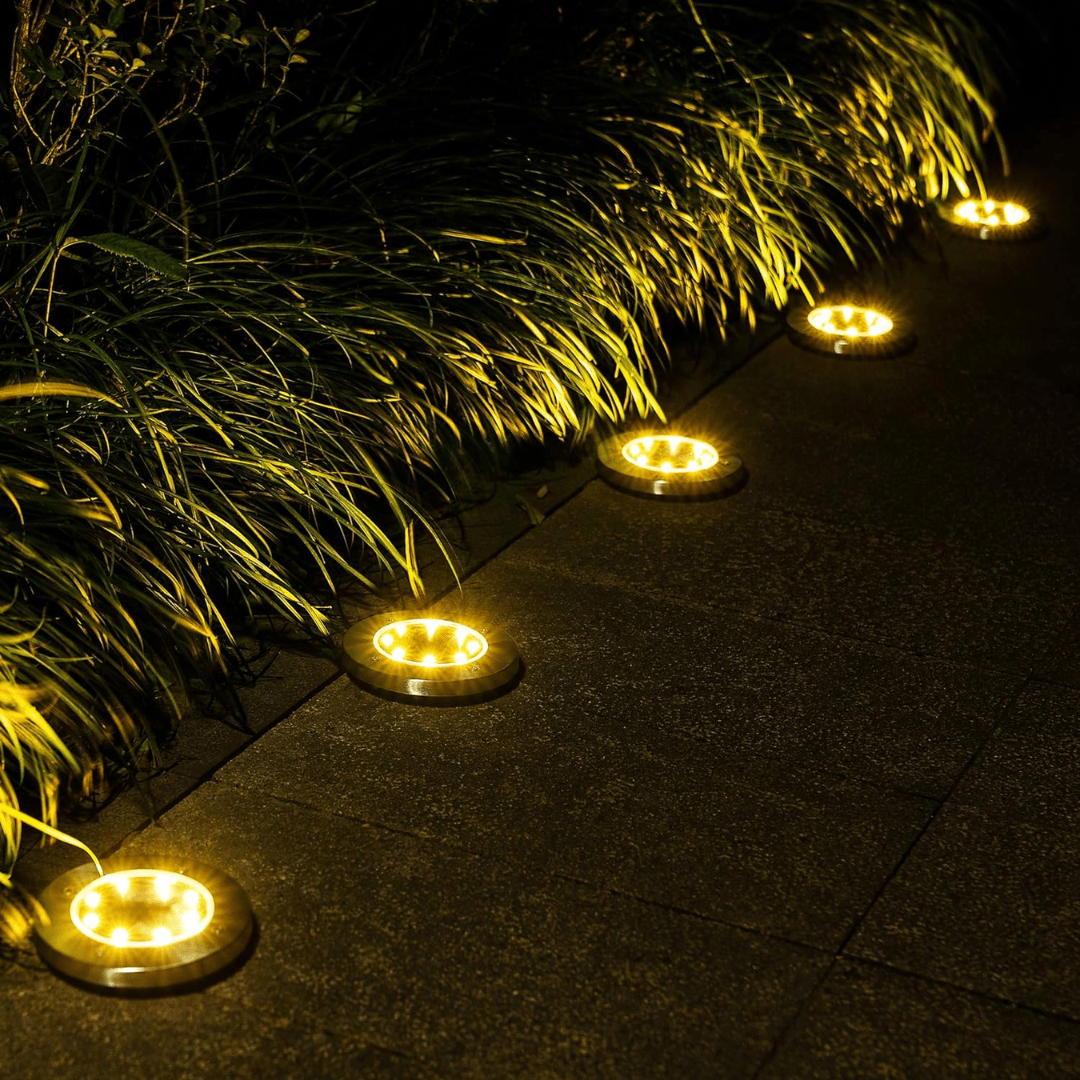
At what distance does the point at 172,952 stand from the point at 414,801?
2.06 ft

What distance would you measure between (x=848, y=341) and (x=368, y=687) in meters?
2.70

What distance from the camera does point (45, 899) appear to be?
8.77 ft

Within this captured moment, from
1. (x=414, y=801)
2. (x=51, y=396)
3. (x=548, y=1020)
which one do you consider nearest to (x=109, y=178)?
(x=51, y=396)

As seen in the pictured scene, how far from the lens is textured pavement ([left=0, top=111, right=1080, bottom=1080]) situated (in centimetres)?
247

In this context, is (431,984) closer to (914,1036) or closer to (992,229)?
(914,1036)

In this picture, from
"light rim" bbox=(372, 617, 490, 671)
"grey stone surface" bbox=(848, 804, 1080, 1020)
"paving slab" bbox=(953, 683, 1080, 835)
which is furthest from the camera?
"light rim" bbox=(372, 617, 490, 671)

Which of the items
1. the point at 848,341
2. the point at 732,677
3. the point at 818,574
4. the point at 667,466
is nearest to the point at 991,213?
the point at 848,341

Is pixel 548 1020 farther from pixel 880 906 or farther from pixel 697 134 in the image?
pixel 697 134

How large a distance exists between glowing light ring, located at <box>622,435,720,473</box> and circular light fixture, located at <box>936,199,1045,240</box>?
2684mm

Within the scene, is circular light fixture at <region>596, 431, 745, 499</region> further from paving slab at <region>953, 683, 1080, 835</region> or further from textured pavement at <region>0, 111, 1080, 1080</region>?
paving slab at <region>953, 683, 1080, 835</region>

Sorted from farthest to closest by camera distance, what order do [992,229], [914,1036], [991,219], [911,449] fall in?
[991,219], [992,229], [911,449], [914,1036]

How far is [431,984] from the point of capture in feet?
8.40

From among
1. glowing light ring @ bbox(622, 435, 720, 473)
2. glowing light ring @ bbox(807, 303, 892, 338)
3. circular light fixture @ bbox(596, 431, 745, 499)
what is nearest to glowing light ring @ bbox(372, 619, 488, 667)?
circular light fixture @ bbox(596, 431, 745, 499)

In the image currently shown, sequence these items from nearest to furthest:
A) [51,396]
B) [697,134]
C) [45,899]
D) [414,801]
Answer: [45,899] → [414,801] → [51,396] → [697,134]
